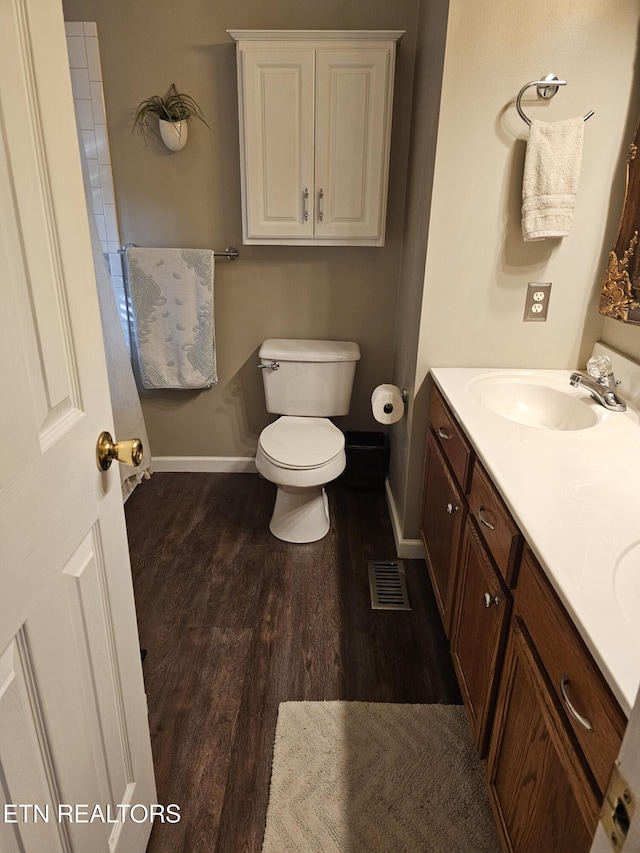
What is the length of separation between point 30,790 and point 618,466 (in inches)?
49.2

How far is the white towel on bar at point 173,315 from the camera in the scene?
8.20ft

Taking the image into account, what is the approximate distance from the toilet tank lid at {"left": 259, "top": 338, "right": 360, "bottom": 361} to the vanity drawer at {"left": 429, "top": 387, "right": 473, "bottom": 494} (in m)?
0.62

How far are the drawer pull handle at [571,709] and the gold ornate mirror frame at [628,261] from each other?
1.17 m

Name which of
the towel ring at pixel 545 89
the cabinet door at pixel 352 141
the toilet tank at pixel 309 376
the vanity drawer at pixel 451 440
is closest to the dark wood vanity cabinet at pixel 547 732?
the vanity drawer at pixel 451 440

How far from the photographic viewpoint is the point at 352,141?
7.52ft

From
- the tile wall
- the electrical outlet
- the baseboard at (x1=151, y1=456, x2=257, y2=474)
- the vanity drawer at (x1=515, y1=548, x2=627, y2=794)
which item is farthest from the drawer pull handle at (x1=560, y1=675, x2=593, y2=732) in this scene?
the tile wall

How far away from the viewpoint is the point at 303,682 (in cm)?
172

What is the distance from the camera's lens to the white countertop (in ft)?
2.60

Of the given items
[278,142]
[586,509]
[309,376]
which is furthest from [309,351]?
[586,509]

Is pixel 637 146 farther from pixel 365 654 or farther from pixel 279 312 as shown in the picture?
pixel 365 654

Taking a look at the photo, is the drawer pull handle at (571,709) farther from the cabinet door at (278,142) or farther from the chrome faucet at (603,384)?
the cabinet door at (278,142)

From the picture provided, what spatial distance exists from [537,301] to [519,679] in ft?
4.32

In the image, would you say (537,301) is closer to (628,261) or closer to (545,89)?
(628,261)

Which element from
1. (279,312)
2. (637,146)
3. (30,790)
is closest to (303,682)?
(30,790)
